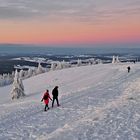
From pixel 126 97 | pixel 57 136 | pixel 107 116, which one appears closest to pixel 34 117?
pixel 107 116

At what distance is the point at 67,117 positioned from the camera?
26000mm

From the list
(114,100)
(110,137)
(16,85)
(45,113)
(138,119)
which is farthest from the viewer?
(16,85)

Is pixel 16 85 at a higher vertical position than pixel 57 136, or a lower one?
lower

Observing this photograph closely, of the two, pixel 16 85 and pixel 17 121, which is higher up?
pixel 17 121

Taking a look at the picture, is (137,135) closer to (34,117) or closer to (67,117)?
(67,117)

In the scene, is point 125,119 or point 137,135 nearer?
point 137,135

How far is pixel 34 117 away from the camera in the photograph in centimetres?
2716

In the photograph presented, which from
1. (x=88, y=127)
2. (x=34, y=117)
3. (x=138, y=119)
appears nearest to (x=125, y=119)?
(x=138, y=119)

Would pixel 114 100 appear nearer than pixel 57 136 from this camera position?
No

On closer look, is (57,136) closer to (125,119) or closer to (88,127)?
(88,127)

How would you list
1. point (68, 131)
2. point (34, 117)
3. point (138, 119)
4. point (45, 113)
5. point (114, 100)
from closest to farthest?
point (68, 131) < point (138, 119) < point (34, 117) < point (45, 113) < point (114, 100)

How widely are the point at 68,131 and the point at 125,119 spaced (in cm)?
566

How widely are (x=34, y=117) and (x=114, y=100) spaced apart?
10.4 metres

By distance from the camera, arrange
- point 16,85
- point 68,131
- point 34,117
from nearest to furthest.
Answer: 1. point 68,131
2. point 34,117
3. point 16,85
